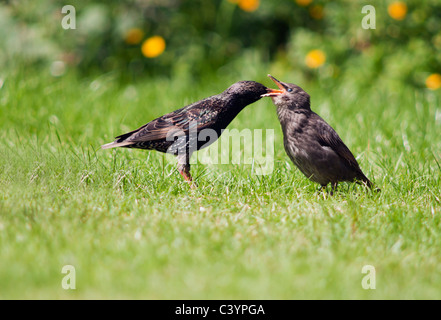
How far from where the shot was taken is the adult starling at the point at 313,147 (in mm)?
4320

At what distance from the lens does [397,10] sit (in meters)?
7.18

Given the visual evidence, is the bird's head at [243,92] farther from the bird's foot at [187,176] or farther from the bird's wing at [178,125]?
the bird's foot at [187,176]

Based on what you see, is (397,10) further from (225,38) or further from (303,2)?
(225,38)

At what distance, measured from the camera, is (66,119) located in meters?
5.93

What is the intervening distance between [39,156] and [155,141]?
3.04 feet

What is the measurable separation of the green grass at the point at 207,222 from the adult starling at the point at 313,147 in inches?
6.0

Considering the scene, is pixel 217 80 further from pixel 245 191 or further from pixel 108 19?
pixel 245 191

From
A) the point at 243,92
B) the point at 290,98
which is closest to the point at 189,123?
the point at 243,92

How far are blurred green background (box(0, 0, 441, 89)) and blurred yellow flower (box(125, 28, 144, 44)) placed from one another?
Answer: 0.6 inches

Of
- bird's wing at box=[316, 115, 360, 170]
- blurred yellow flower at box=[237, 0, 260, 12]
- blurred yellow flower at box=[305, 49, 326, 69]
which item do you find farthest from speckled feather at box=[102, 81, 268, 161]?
blurred yellow flower at box=[237, 0, 260, 12]

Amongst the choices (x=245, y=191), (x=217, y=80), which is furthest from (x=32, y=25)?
(x=245, y=191)

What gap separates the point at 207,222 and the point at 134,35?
16.2 ft

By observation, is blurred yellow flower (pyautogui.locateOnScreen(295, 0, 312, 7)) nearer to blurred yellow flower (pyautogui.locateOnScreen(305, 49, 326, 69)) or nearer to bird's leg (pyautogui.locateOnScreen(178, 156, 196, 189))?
blurred yellow flower (pyautogui.locateOnScreen(305, 49, 326, 69))

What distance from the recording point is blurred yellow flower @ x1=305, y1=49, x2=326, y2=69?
753 centimetres
